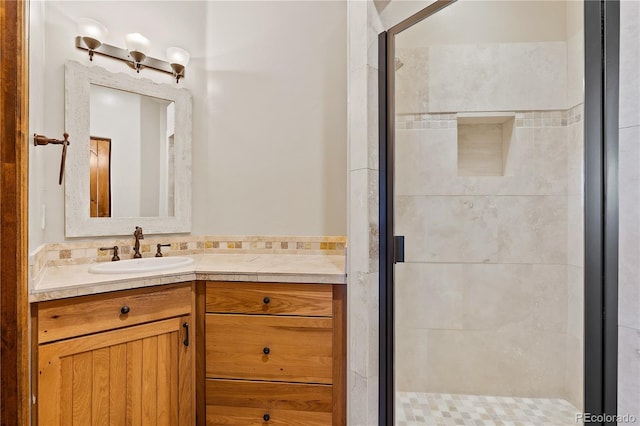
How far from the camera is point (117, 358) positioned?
1.37 metres

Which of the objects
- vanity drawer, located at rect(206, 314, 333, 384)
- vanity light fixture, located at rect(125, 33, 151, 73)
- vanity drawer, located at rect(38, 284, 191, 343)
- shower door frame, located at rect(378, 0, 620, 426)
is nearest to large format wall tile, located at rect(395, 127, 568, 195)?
shower door frame, located at rect(378, 0, 620, 426)

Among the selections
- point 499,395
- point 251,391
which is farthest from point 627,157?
point 251,391

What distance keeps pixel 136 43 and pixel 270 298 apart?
5.28 ft

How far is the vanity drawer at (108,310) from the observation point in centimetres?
124

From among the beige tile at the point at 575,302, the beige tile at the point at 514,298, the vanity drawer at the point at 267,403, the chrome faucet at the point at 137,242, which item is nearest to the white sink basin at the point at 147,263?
the chrome faucet at the point at 137,242

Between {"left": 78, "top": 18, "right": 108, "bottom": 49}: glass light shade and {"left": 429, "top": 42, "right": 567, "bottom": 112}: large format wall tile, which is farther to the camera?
{"left": 78, "top": 18, "right": 108, "bottom": 49}: glass light shade

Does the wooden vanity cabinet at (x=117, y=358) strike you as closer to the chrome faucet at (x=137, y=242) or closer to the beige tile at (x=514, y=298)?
the chrome faucet at (x=137, y=242)

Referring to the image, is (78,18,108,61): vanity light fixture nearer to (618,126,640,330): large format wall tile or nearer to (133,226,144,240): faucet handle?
(133,226,144,240): faucet handle

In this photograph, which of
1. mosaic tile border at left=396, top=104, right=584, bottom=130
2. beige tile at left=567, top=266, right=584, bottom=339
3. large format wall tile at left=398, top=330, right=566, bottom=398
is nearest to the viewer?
beige tile at left=567, top=266, right=584, bottom=339

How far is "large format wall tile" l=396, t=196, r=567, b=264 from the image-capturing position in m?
1.36

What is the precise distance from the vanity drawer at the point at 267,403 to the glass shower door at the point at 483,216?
37cm

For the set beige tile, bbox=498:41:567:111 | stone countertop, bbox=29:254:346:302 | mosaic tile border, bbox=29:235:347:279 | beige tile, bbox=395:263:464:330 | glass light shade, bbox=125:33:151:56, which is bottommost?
beige tile, bbox=395:263:464:330

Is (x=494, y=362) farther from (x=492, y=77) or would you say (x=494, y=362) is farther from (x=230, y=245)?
(x=230, y=245)

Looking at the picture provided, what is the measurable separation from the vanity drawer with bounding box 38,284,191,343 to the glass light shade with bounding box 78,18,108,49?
135cm
